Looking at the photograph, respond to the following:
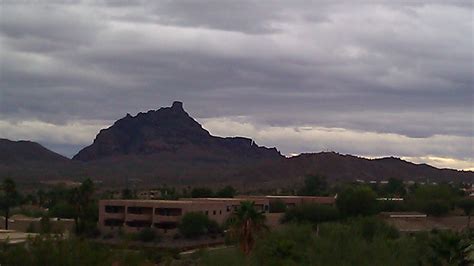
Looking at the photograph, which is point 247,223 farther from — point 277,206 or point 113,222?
point 277,206

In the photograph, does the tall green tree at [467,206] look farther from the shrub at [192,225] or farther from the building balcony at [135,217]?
the building balcony at [135,217]

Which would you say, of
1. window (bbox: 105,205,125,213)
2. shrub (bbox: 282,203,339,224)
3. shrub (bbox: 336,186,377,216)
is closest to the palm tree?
shrub (bbox: 282,203,339,224)

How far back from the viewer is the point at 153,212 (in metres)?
90.5

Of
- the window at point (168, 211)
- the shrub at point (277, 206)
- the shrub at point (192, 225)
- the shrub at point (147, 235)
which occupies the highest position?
the shrub at point (277, 206)

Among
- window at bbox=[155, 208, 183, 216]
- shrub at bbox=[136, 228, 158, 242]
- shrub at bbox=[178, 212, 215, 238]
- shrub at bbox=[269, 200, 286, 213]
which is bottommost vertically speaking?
shrub at bbox=[136, 228, 158, 242]

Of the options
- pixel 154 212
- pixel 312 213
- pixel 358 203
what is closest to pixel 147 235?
pixel 154 212

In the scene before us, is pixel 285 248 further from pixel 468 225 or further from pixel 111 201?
pixel 468 225

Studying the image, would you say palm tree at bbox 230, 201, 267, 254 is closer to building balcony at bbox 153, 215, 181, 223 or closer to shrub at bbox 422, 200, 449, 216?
building balcony at bbox 153, 215, 181, 223

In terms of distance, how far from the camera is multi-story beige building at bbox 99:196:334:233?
8894 centimetres

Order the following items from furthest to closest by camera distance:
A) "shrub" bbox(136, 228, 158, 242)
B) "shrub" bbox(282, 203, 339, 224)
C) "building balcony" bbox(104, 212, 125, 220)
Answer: "building balcony" bbox(104, 212, 125, 220) → "shrub" bbox(282, 203, 339, 224) → "shrub" bbox(136, 228, 158, 242)

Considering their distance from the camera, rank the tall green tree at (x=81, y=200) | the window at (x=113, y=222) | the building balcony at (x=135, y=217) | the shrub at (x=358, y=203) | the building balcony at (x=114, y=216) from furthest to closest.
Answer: the shrub at (x=358, y=203)
the window at (x=113, y=222)
the building balcony at (x=114, y=216)
the building balcony at (x=135, y=217)
the tall green tree at (x=81, y=200)

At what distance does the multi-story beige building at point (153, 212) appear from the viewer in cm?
8894

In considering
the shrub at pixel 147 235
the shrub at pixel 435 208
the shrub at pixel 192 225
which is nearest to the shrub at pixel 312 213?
the shrub at pixel 192 225

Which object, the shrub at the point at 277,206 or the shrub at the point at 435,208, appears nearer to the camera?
the shrub at the point at 277,206
